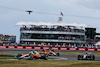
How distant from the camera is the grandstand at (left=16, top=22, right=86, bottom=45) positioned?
71750 millimetres

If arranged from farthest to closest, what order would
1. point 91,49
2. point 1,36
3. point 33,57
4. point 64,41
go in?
1. point 1,36
2. point 64,41
3. point 91,49
4. point 33,57

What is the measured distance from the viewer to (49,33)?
237ft

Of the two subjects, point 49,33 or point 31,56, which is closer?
point 31,56

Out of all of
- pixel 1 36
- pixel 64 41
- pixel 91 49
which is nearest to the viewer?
pixel 91 49

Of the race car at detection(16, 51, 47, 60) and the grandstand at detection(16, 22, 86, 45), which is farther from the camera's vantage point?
the grandstand at detection(16, 22, 86, 45)

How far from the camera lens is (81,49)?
196 ft

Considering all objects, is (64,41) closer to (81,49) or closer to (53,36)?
(53,36)

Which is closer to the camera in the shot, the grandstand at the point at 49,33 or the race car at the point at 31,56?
the race car at the point at 31,56

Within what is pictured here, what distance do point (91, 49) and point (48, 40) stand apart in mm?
17712

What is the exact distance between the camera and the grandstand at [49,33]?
71750mm

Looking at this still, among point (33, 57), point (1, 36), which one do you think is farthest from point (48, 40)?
point (33, 57)

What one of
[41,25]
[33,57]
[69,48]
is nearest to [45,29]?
[41,25]

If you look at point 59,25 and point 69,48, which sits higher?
point 59,25

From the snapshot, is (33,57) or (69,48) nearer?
(33,57)
